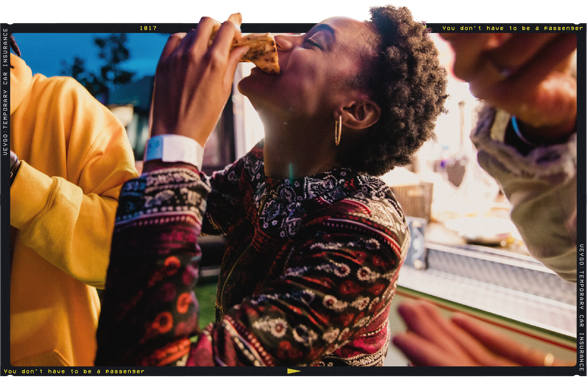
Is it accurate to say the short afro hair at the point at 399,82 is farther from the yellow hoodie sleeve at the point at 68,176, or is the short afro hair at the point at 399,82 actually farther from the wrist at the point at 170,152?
the yellow hoodie sleeve at the point at 68,176

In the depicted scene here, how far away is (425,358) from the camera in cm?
71

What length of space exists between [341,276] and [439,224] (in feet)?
3.89

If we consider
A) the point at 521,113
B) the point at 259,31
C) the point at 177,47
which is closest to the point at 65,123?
the point at 177,47

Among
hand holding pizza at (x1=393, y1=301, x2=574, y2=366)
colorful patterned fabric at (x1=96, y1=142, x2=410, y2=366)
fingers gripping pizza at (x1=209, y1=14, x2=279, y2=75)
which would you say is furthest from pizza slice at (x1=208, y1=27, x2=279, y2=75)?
hand holding pizza at (x1=393, y1=301, x2=574, y2=366)

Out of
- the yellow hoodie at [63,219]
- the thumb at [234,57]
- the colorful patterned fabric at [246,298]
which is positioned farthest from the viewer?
the yellow hoodie at [63,219]

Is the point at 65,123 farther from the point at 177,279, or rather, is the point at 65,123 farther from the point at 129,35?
the point at 177,279

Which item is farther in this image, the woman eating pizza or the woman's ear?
the woman's ear

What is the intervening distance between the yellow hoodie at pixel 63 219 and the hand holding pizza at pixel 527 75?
0.77m

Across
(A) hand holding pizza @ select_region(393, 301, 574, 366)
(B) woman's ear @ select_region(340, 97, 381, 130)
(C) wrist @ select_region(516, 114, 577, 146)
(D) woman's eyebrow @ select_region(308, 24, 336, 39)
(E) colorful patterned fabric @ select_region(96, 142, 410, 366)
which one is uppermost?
(D) woman's eyebrow @ select_region(308, 24, 336, 39)

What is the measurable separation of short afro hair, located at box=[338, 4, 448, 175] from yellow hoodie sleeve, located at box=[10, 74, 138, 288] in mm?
582

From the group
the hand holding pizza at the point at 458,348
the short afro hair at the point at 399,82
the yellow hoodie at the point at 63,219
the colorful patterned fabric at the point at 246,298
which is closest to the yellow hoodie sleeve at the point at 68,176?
the yellow hoodie at the point at 63,219

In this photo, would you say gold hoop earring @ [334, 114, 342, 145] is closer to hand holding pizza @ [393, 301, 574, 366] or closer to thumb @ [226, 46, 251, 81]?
thumb @ [226, 46, 251, 81]

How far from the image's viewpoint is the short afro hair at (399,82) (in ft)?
2.33

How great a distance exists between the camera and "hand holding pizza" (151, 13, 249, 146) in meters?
0.57
